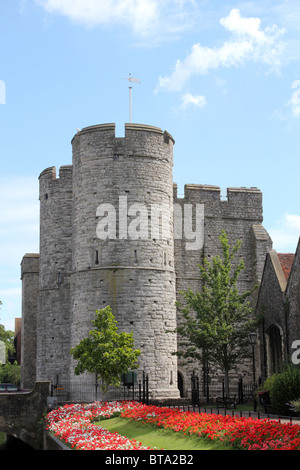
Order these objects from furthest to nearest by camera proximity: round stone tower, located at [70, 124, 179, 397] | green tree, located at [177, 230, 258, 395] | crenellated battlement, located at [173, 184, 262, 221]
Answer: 1. crenellated battlement, located at [173, 184, 262, 221]
2. round stone tower, located at [70, 124, 179, 397]
3. green tree, located at [177, 230, 258, 395]

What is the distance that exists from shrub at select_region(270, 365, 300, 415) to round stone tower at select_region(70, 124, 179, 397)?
11.1 metres

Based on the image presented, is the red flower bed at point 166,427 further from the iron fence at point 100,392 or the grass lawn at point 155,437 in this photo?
the iron fence at point 100,392

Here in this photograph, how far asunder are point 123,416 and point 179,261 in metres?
16.9

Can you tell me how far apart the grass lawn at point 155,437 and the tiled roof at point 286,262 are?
11.8 metres

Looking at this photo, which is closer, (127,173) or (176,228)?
(127,173)

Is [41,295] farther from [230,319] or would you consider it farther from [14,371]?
[14,371]

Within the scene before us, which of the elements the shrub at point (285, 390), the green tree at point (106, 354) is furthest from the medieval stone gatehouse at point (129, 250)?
the shrub at point (285, 390)

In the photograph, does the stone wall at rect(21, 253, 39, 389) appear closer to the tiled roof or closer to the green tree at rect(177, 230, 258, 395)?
the green tree at rect(177, 230, 258, 395)

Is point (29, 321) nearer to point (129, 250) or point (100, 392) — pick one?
point (100, 392)

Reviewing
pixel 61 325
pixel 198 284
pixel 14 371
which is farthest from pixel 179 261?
pixel 14 371

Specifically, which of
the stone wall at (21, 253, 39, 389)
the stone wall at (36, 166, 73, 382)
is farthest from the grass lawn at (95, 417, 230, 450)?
the stone wall at (21, 253, 39, 389)

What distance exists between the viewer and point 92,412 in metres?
26.2

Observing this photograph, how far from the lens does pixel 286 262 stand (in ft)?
107

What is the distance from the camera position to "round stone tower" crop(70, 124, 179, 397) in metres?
34.2
